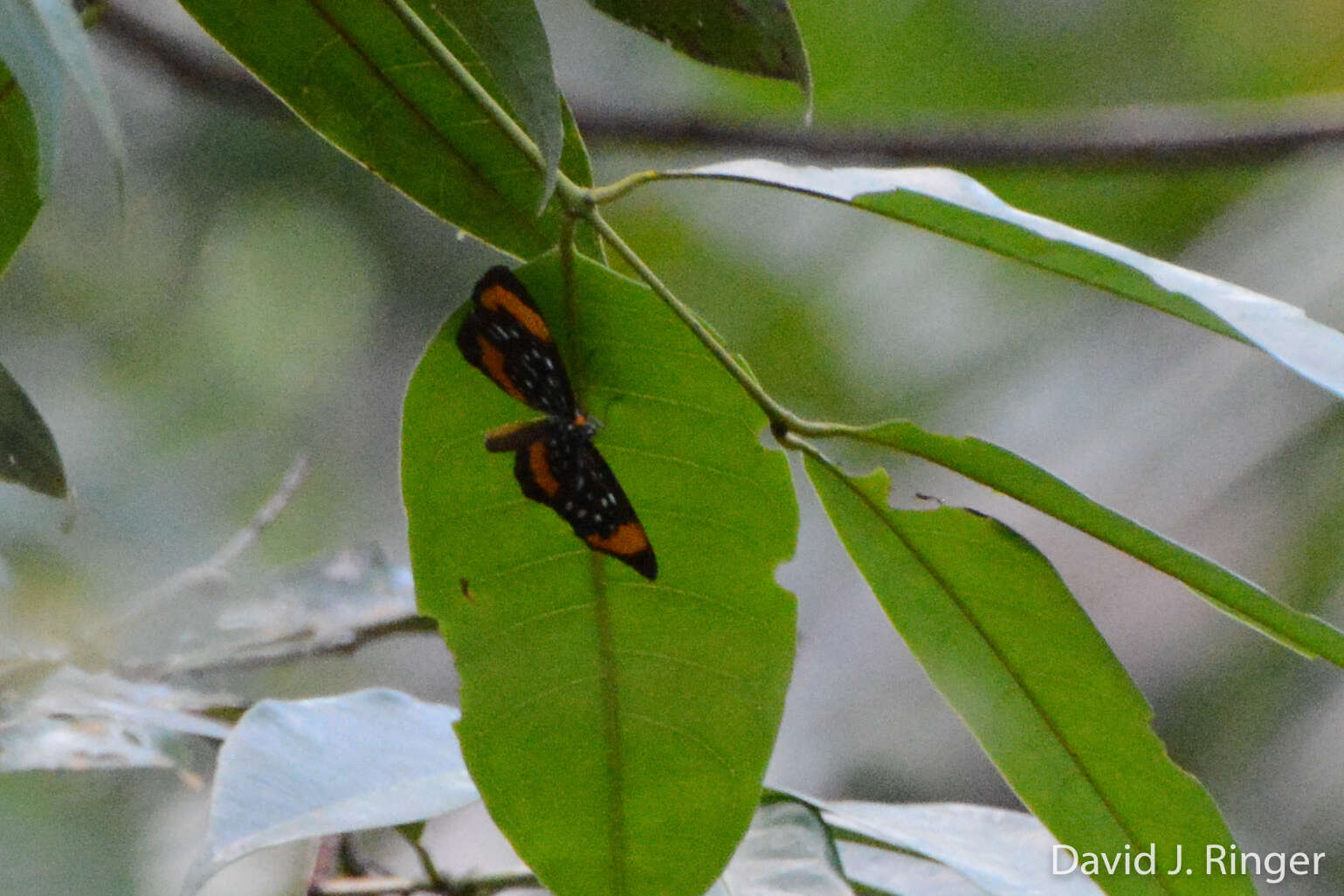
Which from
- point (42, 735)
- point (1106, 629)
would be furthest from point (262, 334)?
point (42, 735)

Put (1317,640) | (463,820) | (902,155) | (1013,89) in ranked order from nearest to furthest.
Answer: (1317,640) < (902,155) < (463,820) < (1013,89)

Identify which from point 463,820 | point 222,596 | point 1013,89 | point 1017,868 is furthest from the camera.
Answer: point 1013,89

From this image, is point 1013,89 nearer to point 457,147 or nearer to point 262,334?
point 262,334

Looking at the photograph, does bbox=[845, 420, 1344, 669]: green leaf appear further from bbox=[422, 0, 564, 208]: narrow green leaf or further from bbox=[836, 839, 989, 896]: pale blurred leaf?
bbox=[836, 839, 989, 896]: pale blurred leaf

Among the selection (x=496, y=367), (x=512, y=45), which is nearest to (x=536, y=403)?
(x=496, y=367)

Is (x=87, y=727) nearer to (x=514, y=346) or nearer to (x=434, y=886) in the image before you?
(x=434, y=886)

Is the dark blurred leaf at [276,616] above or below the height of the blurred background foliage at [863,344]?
below

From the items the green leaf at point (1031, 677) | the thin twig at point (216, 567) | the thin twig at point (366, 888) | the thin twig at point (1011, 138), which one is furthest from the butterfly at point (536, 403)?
the thin twig at point (1011, 138)

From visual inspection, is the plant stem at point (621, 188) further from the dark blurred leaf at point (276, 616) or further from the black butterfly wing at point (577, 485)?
the dark blurred leaf at point (276, 616)
